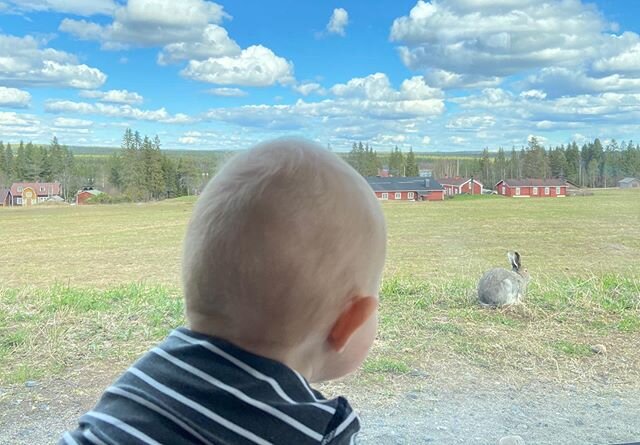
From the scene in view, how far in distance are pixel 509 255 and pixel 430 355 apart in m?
0.39

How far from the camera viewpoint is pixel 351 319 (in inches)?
27.3

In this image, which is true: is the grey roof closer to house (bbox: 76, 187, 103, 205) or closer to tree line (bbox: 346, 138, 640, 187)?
tree line (bbox: 346, 138, 640, 187)

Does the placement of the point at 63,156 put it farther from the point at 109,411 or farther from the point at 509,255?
the point at 509,255

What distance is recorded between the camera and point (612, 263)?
184 cm

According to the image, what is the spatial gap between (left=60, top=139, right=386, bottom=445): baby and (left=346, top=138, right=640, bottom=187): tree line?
99cm

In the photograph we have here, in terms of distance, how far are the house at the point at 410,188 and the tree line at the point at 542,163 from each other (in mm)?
32

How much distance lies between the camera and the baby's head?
644 mm

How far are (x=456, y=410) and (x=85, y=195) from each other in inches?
40.4

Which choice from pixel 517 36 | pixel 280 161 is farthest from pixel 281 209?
pixel 517 36

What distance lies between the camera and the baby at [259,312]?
62cm

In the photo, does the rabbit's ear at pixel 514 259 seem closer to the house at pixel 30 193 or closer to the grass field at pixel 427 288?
the grass field at pixel 427 288

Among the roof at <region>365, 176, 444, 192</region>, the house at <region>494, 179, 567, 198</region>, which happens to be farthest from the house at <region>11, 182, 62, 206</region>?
the house at <region>494, 179, 567, 198</region>

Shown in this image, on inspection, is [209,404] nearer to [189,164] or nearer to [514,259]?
[189,164]

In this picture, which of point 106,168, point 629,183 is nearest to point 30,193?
point 106,168
